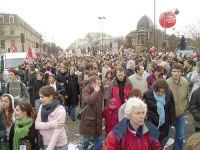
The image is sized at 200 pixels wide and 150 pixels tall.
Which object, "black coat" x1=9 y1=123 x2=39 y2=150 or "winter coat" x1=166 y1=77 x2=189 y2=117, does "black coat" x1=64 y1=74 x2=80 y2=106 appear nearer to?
"winter coat" x1=166 y1=77 x2=189 y2=117

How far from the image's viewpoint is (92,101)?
3.97 m

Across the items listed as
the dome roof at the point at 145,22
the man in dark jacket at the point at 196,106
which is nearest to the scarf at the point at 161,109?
the man in dark jacket at the point at 196,106

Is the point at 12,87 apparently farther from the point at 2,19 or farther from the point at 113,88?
the point at 2,19

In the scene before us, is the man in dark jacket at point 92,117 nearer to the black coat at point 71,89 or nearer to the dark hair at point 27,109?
the dark hair at point 27,109

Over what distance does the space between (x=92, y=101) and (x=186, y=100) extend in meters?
2.09

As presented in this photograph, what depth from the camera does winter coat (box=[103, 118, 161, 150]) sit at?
7.81 ft

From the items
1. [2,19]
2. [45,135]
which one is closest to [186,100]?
[45,135]

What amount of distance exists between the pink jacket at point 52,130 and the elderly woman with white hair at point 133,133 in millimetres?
888

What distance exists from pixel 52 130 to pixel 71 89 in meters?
4.07

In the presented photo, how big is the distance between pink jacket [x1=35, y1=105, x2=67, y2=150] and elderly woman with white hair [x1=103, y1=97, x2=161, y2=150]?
89cm

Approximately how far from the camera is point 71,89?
7.10 metres

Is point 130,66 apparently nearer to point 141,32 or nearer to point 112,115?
point 112,115

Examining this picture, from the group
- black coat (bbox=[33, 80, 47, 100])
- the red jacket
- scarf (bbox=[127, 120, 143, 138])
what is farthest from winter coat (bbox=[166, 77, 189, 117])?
black coat (bbox=[33, 80, 47, 100])

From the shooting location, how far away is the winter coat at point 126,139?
2381mm
